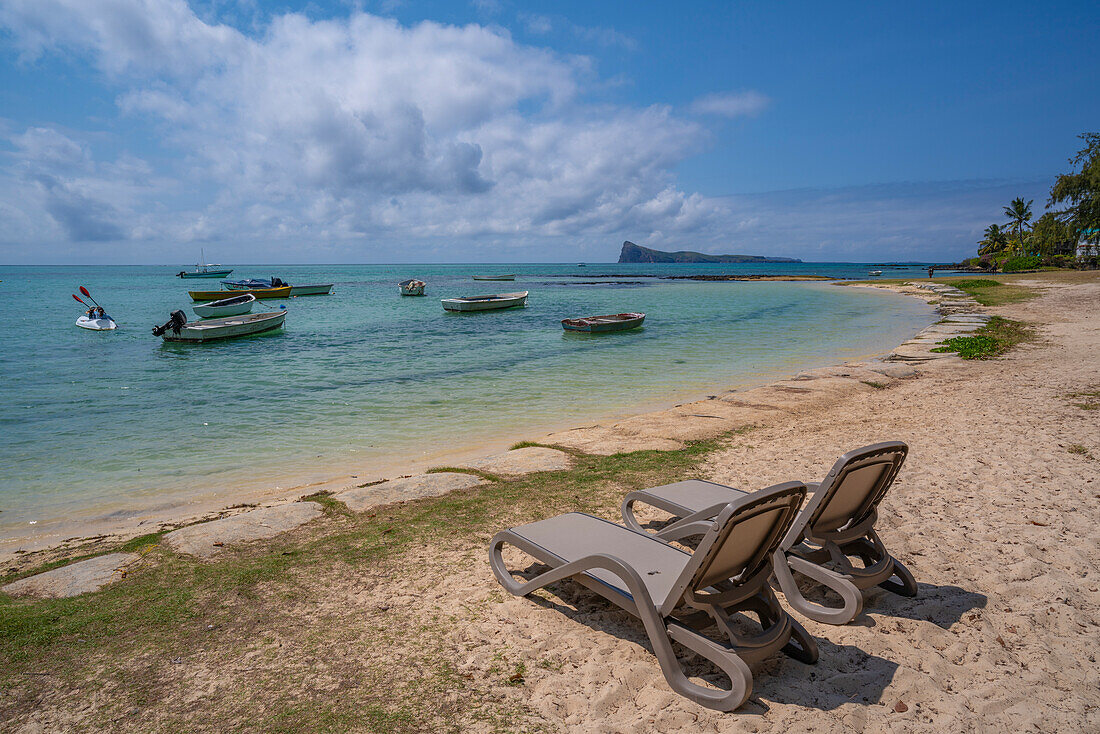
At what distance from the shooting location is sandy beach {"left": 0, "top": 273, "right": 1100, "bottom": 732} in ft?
9.59

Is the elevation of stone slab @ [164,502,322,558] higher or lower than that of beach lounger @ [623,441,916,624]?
lower

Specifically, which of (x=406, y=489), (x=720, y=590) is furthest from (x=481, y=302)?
(x=720, y=590)

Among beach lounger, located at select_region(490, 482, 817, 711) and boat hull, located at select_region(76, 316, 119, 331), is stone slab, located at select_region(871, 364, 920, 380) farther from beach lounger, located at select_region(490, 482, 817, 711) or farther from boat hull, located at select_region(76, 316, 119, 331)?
boat hull, located at select_region(76, 316, 119, 331)

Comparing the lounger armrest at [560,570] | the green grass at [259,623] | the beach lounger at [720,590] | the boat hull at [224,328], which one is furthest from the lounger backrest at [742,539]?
the boat hull at [224,328]

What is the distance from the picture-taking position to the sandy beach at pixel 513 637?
292cm

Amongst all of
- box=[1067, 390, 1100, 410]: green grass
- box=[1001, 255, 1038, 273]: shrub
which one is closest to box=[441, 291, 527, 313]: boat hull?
box=[1067, 390, 1100, 410]: green grass

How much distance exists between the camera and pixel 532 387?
587 inches

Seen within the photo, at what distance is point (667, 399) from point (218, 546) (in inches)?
388

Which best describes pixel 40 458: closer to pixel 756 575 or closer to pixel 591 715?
pixel 591 715

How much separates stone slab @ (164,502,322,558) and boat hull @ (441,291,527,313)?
110 ft

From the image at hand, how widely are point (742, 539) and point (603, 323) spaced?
2442 cm

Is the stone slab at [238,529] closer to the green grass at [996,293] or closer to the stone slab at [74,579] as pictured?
the stone slab at [74,579]

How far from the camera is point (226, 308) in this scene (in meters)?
33.2

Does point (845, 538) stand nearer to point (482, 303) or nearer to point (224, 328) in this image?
point (224, 328)
